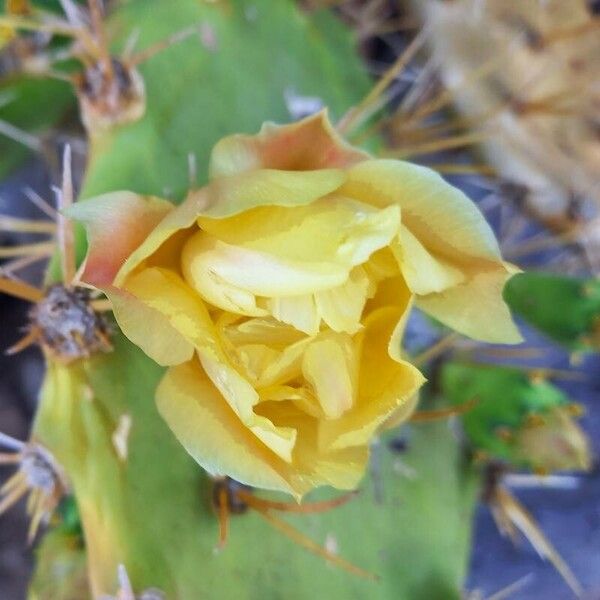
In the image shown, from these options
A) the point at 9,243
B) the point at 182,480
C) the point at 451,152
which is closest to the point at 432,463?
the point at 182,480

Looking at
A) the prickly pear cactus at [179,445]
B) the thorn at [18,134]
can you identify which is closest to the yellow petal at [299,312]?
the prickly pear cactus at [179,445]

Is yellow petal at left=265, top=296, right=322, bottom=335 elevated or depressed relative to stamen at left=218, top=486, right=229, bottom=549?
elevated

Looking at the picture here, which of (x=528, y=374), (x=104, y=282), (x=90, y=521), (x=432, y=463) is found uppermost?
(x=104, y=282)

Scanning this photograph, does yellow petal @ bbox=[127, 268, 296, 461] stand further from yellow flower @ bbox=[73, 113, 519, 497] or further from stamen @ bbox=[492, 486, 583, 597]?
stamen @ bbox=[492, 486, 583, 597]

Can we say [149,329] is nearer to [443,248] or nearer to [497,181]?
[443,248]

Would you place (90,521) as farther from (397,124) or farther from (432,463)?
(397,124)

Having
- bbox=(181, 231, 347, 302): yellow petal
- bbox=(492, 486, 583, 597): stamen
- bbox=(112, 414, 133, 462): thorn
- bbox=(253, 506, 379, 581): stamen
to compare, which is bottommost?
bbox=(492, 486, 583, 597): stamen

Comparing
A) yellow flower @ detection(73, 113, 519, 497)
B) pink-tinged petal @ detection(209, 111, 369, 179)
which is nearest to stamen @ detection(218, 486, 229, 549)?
yellow flower @ detection(73, 113, 519, 497)
